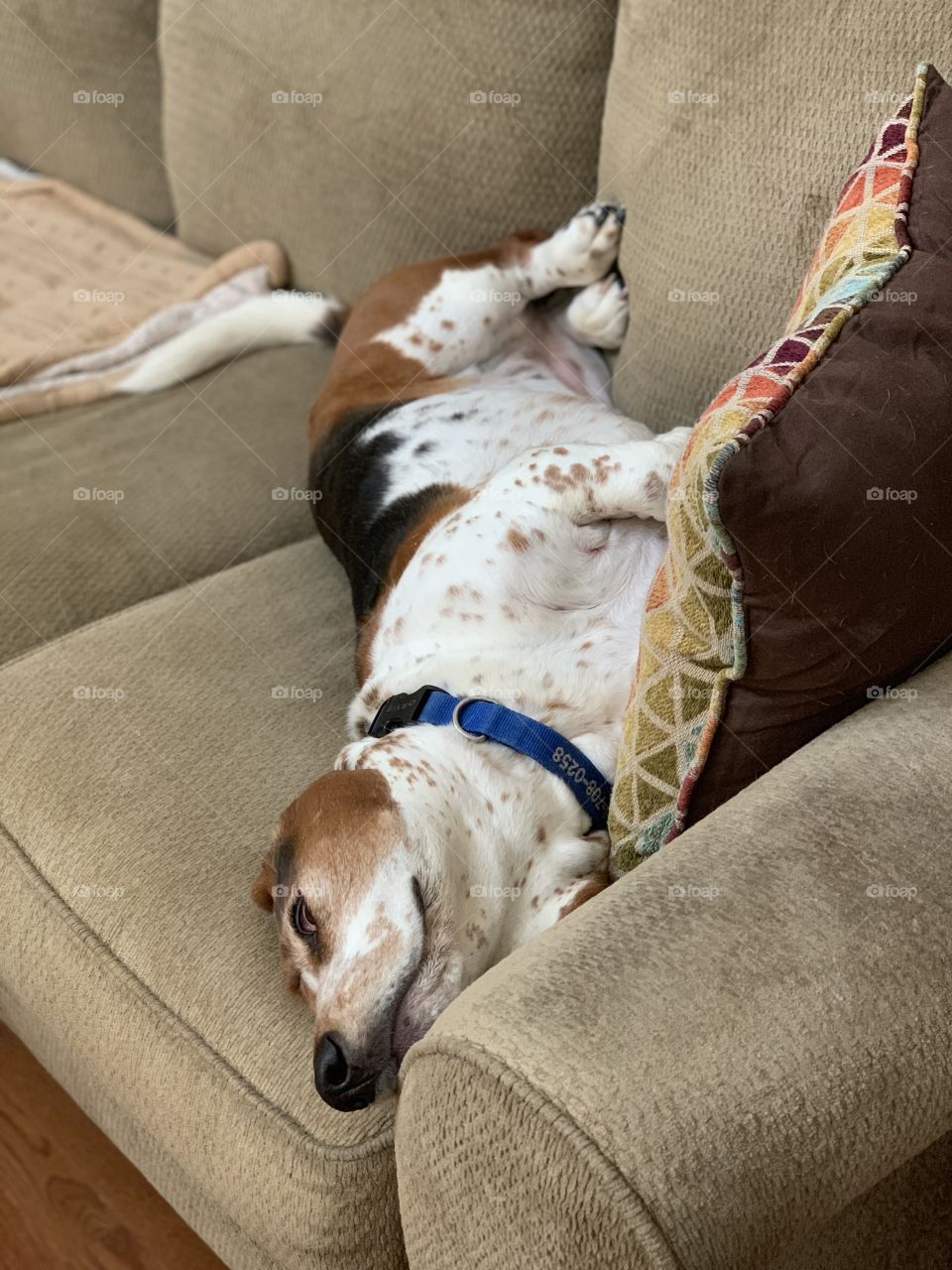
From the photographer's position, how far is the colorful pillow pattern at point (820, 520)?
1160 mm

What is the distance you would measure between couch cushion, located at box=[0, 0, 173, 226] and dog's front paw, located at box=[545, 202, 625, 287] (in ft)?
4.85

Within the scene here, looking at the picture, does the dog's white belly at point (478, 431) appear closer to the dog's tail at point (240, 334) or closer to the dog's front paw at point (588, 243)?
the dog's front paw at point (588, 243)

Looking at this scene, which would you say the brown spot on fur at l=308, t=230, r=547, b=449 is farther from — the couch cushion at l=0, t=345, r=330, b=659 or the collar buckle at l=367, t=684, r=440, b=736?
the collar buckle at l=367, t=684, r=440, b=736

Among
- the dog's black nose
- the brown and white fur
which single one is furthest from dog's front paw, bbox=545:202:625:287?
the dog's black nose

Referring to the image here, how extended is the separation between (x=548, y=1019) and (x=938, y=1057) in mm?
333

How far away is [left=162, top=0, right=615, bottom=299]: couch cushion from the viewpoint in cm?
220

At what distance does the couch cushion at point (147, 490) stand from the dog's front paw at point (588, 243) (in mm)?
672

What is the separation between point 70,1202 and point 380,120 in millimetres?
2052

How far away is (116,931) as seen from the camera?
1541mm

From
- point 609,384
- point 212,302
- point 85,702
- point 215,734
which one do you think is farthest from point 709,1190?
point 212,302

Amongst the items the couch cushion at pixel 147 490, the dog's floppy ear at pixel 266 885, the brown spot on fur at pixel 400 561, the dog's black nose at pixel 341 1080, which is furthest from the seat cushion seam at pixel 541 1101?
the couch cushion at pixel 147 490

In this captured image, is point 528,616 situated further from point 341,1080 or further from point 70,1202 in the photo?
point 70,1202

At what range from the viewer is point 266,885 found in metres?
1.52

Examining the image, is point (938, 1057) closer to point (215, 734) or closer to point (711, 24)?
point (215, 734)
